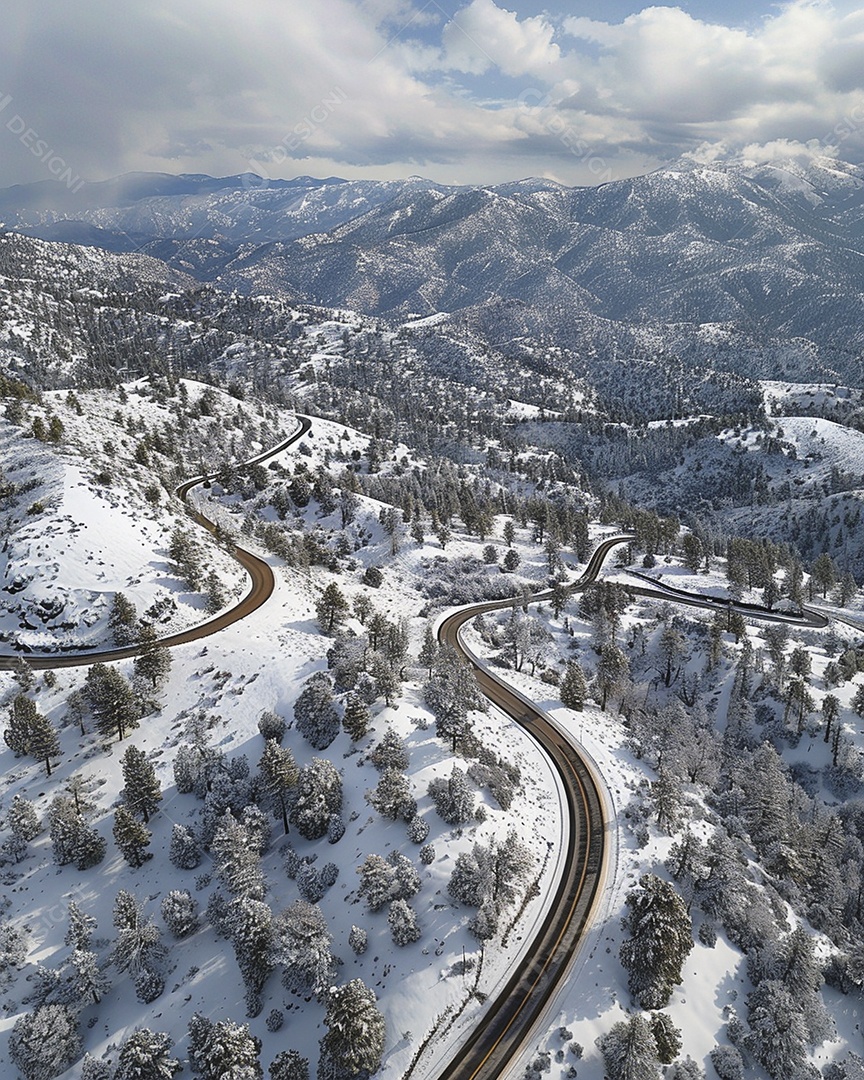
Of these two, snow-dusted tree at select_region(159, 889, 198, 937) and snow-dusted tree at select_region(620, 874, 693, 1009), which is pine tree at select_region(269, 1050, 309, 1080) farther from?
snow-dusted tree at select_region(620, 874, 693, 1009)

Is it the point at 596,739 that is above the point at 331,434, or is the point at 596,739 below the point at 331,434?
below

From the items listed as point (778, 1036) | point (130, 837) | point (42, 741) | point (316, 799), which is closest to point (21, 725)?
point (42, 741)

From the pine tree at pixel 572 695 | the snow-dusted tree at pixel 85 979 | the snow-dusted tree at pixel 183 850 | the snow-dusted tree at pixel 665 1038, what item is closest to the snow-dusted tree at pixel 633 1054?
the snow-dusted tree at pixel 665 1038

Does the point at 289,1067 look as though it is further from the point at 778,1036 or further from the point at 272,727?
the point at 778,1036

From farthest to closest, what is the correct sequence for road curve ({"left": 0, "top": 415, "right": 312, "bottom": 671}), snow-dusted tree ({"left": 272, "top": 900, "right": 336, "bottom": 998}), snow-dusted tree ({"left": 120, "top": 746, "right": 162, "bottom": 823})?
road curve ({"left": 0, "top": 415, "right": 312, "bottom": 671}) < snow-dusted tree ({"left": 120, "top": 746, "right": 162, "bottom": 823}) < snow-dusted tree ({"left": 272, "top": 900, "right": 336, "bottom": 998})

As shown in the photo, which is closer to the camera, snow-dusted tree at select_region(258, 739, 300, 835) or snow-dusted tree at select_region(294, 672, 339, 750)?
snow-dusted tree at select_region(258, 739, 300, 835)

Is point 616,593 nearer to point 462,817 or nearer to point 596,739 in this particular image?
point 596,739

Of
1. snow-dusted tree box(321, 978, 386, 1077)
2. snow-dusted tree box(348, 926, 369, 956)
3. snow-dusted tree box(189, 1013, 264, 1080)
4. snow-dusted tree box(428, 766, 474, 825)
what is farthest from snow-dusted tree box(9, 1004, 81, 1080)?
snow-dusted tree box(428, 766, 474, 825)

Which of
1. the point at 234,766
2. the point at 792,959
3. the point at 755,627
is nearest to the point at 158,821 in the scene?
the point at 234,766
